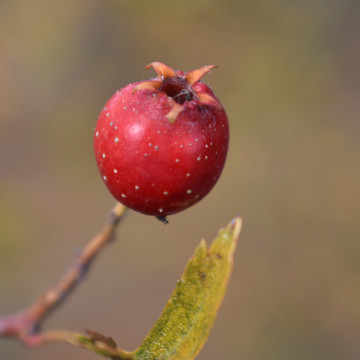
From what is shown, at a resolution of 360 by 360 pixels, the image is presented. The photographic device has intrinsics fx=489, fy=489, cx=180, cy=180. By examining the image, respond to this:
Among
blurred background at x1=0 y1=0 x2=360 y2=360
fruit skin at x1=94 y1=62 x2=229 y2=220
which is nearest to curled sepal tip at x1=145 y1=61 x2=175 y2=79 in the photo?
fruit skin at x1=94 y1=62 x2=229 y2=220

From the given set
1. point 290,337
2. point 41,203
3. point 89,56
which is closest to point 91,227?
point 41,203

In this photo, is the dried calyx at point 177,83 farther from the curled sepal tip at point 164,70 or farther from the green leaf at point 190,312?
the green leaf at point 190,312

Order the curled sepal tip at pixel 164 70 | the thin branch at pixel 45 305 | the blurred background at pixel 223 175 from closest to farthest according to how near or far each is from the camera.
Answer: the curled sepal tip at pixel 164 70, the thin branch at pixel 45 305, the blurred background at pixel 223 175

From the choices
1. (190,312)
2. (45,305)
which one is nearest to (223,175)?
(45,305)

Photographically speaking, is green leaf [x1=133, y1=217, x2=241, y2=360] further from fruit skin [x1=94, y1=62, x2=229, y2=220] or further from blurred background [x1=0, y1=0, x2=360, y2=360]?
blurred background [x1=0, y1=0, x2=360, y2=360]

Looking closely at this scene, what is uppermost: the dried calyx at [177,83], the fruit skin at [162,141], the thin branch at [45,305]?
the dried calyx at [177,83]

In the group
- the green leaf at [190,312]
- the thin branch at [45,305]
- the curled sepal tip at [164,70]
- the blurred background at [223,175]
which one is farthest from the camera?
the blurred background at [223,175]

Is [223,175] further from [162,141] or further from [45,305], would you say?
[162,141]

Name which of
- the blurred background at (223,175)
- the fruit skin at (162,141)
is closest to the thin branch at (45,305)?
the fruit skin at (162,141)
